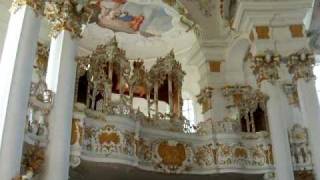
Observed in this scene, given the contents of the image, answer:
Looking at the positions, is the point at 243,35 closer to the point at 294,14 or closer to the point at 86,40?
the point at 294,14

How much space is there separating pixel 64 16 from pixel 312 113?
7.73 metres

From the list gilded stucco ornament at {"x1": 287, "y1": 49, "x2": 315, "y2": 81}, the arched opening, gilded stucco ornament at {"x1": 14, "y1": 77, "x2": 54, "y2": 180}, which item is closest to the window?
the arched opening

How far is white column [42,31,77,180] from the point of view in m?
10.6

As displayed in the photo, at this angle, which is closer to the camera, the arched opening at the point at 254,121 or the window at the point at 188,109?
the arched opening at the point at 254,121

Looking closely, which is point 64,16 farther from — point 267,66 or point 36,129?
point 267,66

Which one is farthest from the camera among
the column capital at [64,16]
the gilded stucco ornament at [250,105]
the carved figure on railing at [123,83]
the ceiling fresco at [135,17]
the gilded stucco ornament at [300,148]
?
the ceiling fresco at [135,17]

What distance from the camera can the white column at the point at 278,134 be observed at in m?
13.6

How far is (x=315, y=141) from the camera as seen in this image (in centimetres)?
1375

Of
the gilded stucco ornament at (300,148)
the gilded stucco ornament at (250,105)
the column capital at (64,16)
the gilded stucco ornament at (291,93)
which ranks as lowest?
the gilded stucco ornament at (300,148)

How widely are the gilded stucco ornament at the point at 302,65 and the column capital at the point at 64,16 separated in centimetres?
684

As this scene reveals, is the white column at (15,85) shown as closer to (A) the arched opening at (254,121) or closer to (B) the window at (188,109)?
(A) the arched opening at (254,121)

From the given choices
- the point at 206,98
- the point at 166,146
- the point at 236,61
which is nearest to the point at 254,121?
the point at 206,98

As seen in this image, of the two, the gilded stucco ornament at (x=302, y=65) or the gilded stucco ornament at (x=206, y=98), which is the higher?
the gilded stucco ornament at (x=302, y=65)

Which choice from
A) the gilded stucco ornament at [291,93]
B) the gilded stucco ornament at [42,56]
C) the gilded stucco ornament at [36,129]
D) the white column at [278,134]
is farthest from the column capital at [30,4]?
the gilded stucco ornament at [291,93]
